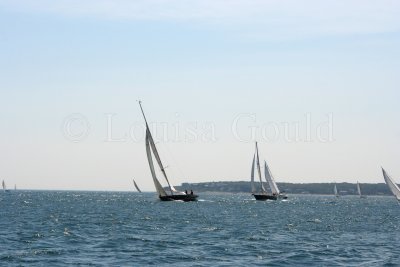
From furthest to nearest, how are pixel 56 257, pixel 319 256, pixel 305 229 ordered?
pixel 305 229 → pixel 319 256 → pixel 56 257

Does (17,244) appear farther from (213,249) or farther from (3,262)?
(213,249)

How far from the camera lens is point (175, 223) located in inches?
2785

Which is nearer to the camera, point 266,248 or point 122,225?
point 266,248

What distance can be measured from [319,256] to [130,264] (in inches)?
478

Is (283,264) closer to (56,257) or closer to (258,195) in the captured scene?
(56,257)

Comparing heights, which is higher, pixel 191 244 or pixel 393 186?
pixel 393 186

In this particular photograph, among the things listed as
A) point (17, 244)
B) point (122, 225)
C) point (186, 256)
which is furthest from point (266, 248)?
point (122, 225)

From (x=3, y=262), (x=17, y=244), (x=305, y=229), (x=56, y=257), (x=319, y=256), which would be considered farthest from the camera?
(x=305, y=229)

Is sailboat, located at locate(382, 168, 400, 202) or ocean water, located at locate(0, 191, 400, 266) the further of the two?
sailboat, located at locate(382, 168, 400, 202)

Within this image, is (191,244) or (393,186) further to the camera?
(393,186)

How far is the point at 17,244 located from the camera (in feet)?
157

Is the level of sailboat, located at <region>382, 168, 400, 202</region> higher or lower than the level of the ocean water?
higher

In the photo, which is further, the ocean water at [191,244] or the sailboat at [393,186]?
the sailboat at [393,186]

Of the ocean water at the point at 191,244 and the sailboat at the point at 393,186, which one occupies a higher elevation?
the sailboat at the point at 393,186
